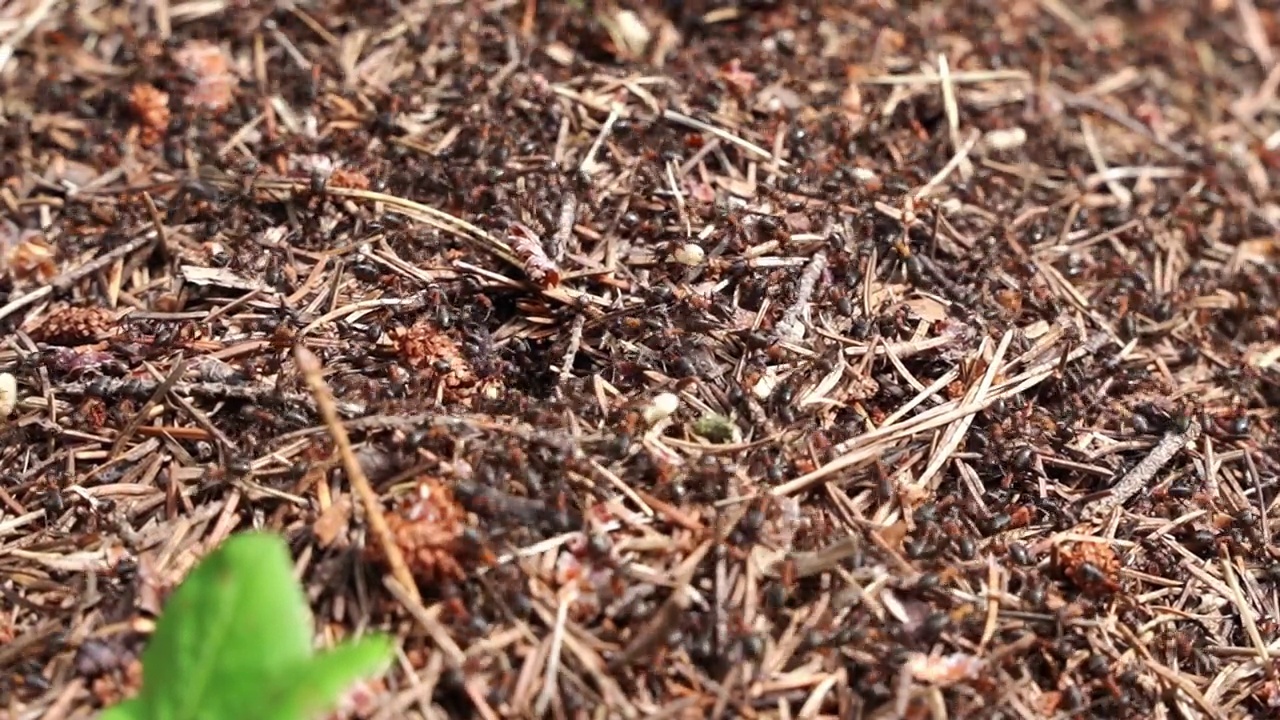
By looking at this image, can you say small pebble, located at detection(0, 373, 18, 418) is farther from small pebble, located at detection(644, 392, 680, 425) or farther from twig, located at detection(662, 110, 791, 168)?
twig, located at detection(662, 110, 791, 168)

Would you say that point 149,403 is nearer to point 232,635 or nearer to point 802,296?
point 232,635

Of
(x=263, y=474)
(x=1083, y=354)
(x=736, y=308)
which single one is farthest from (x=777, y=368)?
(x=263, y=474)

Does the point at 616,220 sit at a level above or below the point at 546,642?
above

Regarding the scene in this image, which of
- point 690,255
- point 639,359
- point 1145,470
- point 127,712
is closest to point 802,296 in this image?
point 690,255

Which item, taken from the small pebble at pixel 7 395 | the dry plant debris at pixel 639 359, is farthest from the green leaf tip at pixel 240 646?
the small pebble at pixel 7 395

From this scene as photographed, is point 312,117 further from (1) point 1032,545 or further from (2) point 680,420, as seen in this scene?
(1) point 1032,545

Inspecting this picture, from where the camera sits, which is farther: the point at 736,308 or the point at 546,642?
the point at 736,308

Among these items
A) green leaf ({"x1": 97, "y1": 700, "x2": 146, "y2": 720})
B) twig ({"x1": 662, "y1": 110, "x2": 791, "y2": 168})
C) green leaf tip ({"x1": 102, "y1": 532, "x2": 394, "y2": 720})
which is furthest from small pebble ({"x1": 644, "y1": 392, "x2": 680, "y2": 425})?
green leaf ({"x1": 97, "y1": 700, "x2": 146, "y2": 720})
